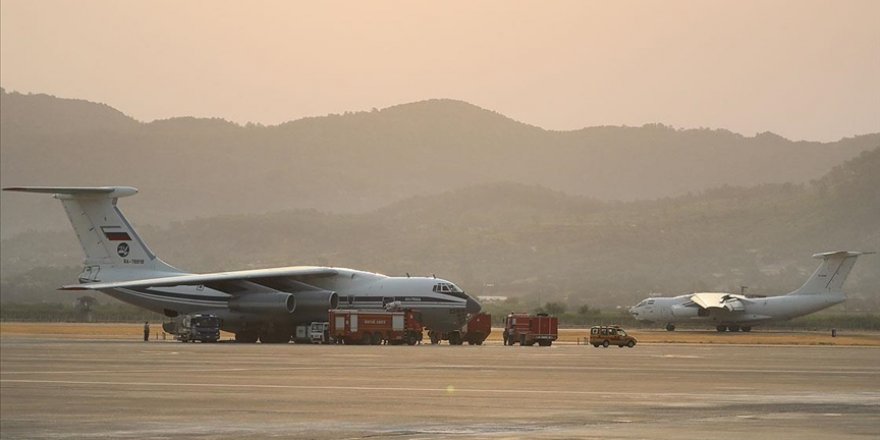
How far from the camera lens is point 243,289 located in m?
79.6

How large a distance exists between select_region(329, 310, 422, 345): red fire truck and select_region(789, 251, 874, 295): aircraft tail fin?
167 feet

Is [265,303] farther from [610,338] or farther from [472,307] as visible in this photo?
[610,338]

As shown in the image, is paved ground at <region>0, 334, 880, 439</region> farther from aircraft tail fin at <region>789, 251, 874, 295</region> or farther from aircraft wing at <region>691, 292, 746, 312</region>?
aircraft tail fin at <region>789, 251, 874, 295</region>

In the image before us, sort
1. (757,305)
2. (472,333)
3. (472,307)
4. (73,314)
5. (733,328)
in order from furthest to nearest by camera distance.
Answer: (73,314) → (733,328) → (757,305) → (472,333) → (472,307)

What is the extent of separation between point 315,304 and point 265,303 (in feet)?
8.87

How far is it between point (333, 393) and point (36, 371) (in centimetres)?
1141

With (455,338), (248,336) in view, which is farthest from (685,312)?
(248,336)

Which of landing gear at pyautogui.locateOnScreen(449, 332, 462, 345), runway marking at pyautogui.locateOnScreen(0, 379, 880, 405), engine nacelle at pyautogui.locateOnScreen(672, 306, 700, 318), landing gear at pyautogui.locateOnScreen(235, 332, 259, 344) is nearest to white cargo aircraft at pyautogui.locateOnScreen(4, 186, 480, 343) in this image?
landing gear at pyautogui.locateOnScreen(235, 332, 259, 344)

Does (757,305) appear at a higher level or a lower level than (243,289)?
higher

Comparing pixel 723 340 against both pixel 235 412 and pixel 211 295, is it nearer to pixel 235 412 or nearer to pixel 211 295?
pixel 211 295

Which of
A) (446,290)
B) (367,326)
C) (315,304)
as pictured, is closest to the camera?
(367,326)

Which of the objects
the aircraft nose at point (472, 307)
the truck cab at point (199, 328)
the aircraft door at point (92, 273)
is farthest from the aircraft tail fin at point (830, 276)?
the aircraft door at point (92, 273)

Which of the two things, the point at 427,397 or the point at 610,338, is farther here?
the point at 610,338

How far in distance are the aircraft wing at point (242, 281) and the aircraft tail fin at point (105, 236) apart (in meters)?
1.20
